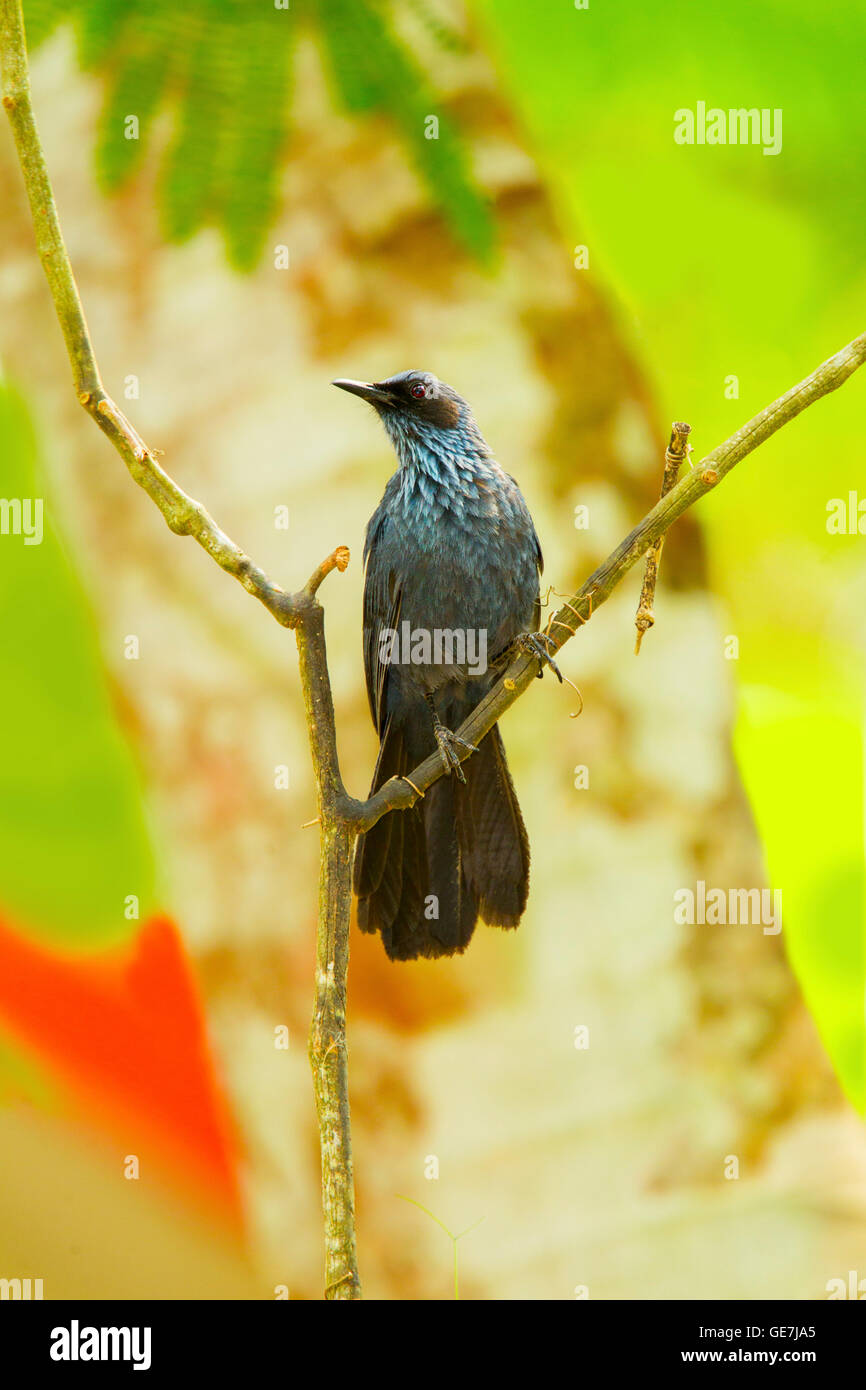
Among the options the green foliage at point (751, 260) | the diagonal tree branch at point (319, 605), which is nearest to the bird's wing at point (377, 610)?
the diagonal tree branch at point (319, 605)

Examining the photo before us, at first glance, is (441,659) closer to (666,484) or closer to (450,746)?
(450,746)

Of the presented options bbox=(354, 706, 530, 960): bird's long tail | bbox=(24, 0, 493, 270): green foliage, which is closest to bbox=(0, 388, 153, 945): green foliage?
bbox=(24, 0, 493, 270): green foliage

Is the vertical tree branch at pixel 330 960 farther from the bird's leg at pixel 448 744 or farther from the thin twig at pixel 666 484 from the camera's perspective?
the thin twig at pixel 666 484

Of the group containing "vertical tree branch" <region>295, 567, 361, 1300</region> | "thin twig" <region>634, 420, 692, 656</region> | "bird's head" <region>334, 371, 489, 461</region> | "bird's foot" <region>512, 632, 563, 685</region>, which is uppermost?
"bird's head" <region>334, 371, 489, 461</region>

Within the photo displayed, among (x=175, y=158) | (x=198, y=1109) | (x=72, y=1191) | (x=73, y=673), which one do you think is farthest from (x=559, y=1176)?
(x=175, y=158)

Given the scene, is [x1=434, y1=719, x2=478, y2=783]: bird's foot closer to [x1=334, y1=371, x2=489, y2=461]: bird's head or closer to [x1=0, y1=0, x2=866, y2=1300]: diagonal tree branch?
[x1=0, y1=0, x2=866, y2=1300]: diagonal tree branch

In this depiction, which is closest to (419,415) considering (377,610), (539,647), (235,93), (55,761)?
(377,610)
